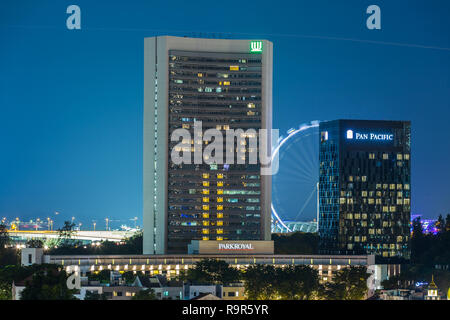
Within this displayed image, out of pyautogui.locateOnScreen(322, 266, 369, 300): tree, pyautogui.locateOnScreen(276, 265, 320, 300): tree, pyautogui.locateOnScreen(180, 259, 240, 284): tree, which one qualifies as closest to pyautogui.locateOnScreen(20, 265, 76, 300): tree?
pyautogui.locateOnScreen(180, 259, 240, 284): tree

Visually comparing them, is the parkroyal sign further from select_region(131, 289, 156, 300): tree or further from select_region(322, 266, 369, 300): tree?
select_region(131, 289, 156, 300): tree

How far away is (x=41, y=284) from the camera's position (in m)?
119

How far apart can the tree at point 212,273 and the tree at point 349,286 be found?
1717cm

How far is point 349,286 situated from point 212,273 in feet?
83.7

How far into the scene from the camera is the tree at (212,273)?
15466 centimetres

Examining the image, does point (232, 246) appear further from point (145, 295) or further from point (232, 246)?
point (145, 295)

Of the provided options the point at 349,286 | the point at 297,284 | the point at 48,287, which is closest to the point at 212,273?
the point at 297,284

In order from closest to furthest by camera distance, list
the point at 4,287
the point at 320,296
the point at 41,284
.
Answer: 1. the point at 41,284
2. the point at 4,287
3. the point at 320,296

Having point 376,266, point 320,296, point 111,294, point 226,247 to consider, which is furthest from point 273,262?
point 111,294

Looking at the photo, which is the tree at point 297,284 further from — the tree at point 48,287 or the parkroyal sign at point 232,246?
the tree at point 48,287
